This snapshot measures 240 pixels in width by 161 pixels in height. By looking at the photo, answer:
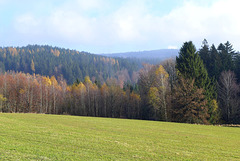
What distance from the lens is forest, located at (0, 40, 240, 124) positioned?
45675 mm

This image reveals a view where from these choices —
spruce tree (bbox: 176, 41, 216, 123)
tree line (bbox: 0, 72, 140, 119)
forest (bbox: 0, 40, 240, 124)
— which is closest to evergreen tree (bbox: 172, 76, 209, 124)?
forest (bbox: 0, 40, 240, 124)

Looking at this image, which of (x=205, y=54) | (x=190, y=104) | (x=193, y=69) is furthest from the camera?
(x=205, y=54)

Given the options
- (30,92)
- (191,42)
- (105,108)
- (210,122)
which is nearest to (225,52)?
(191,42)

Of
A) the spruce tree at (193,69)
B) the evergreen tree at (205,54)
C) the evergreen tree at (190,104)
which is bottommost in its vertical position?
the evergreen tree at (190,104)

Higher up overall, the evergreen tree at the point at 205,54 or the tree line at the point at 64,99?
the evergreen tree at the point at 205,54

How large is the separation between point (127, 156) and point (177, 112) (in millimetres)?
34690

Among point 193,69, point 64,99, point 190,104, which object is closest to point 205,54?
point 193,69

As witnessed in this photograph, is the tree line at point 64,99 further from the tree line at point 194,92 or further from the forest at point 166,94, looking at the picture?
the tree line at point 194,92

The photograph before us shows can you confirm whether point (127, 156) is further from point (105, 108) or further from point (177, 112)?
point (105, 108)

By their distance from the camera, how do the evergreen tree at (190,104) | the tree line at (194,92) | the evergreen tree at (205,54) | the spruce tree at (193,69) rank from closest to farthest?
the evergreen tree at (190,104) → the tree line at (194,92) → the spruce tree at (193,69) → the evergreen tree at (205,54)

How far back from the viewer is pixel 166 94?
50531 millimetres

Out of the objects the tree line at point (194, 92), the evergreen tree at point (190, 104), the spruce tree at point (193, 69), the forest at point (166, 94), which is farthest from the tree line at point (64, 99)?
the evergreen tree at point (190, 104)

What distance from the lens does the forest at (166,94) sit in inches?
1798

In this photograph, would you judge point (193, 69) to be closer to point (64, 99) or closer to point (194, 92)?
point (194, 92)
